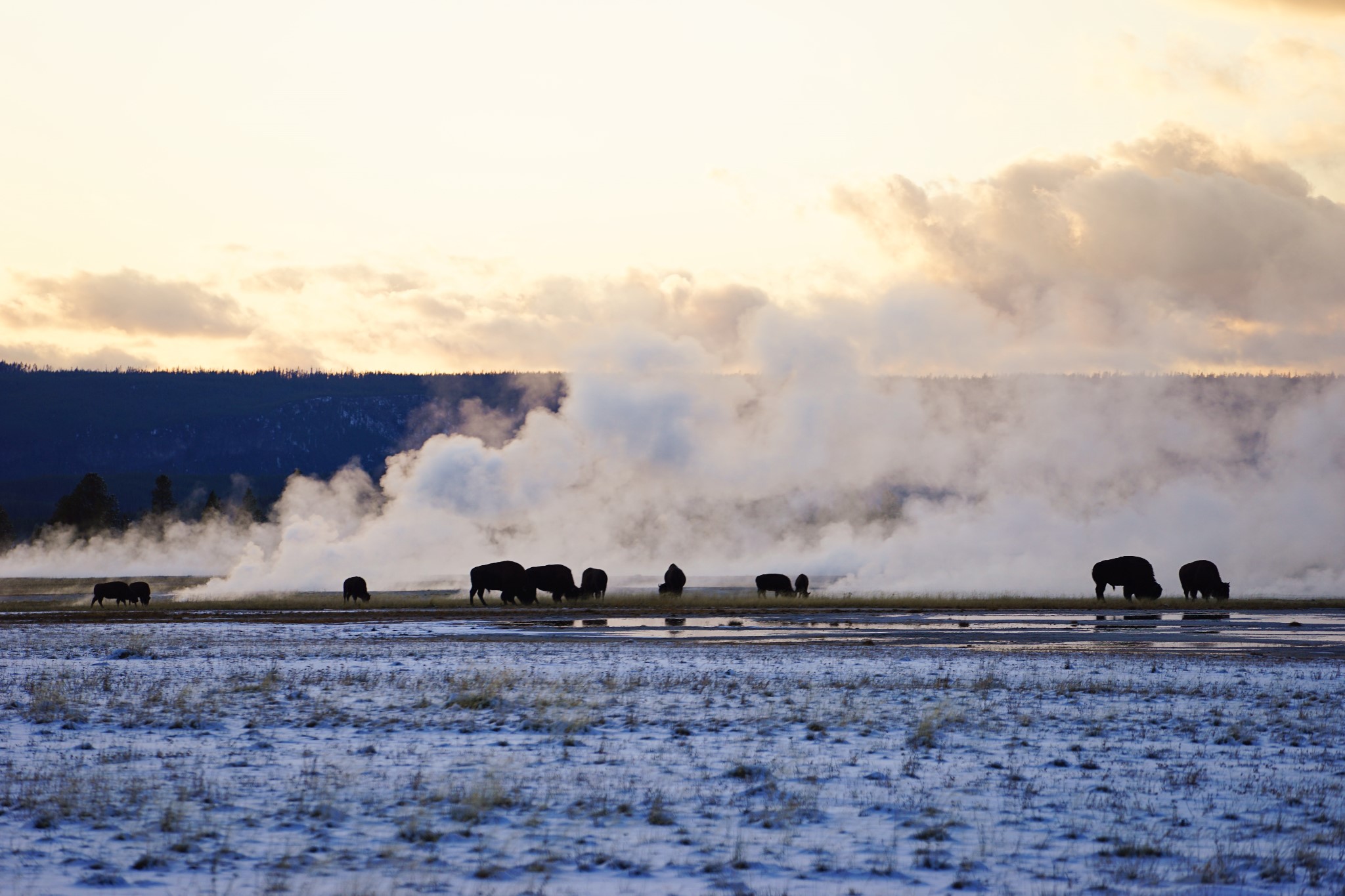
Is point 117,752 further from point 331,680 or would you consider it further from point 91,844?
point 331,680

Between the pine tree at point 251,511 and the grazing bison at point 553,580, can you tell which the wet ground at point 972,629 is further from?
the pine tree at point 251,511

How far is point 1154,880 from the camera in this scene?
33.8 ft

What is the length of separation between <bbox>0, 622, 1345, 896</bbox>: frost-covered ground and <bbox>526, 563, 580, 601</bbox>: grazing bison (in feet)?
177

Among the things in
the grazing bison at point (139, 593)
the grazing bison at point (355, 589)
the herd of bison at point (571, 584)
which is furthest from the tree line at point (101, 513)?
the grazing bison at point (355, 589)

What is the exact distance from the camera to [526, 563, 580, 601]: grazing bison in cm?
8175

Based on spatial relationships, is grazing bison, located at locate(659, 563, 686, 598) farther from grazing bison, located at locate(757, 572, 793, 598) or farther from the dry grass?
grazing bison, located at locate(757, 572, 793, 598)

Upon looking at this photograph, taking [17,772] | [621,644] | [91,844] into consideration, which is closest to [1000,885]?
[91,844]

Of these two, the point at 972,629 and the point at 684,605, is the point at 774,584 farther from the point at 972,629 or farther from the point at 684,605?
the point at 972,629

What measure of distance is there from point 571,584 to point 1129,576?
4162 cm

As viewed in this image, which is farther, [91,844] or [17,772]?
[17,772]

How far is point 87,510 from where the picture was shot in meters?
165

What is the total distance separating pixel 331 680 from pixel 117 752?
9.92m

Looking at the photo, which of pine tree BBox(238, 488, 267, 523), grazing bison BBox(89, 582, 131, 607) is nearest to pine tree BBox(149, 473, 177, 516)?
pine tree BBox(238, 488, 267, 523)

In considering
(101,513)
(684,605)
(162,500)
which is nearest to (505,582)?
(684,605)
